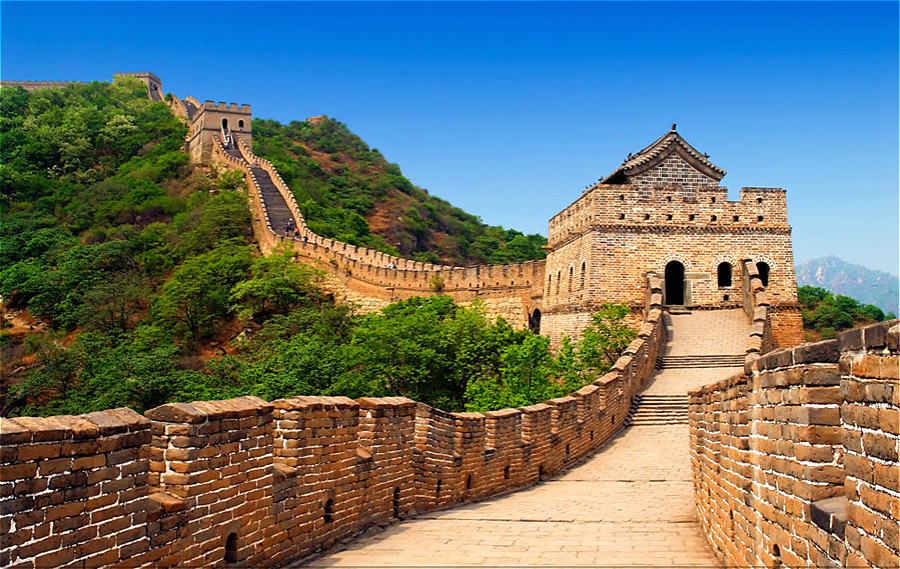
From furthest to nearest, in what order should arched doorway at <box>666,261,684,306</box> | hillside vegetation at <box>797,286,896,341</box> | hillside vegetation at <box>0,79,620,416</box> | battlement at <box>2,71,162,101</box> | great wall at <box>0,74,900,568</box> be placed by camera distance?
battlement at <box>2,71,162,101</box>, hillside vegetation at <box>797,286,896,341</box>, arched doorway at <box>666,261,684,306</box>, hillside vegetation at <box>0,79,620,416</box>, great wall at <box>0,74,900,568</box>

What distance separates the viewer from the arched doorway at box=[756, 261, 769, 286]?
23.7m

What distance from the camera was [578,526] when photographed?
933 centimetres

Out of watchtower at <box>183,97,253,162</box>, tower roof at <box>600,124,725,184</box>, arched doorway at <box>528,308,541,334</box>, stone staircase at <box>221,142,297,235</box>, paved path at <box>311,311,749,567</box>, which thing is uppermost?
watchtower at <box>183,97,253,162</box>

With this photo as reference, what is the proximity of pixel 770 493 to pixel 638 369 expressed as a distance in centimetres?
1363

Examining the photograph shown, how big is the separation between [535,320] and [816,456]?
25.9 metres

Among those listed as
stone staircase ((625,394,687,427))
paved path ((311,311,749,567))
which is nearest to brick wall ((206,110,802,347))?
stone staircase ((625,394,687,427))

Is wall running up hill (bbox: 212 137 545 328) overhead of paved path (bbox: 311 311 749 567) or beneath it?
overhead

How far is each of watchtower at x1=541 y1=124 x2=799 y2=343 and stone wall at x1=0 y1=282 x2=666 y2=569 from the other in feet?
40.5

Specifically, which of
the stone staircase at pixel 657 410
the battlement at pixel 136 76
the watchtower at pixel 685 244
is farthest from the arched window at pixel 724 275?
the battlement at pixel 136 76

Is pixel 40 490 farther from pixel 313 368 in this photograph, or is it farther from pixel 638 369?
pixel 313 368

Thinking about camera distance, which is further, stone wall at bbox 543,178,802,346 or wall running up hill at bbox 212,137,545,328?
wall running up hill at bbox 212,137,545,328

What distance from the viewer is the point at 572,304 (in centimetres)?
2466

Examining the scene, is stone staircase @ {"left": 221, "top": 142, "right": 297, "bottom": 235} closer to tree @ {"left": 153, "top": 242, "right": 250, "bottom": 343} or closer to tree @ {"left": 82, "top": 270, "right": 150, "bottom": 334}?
tree @ {"left": 153, "top": 242, "right": 250, "bottom": 343}

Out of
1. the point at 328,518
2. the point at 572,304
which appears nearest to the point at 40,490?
the point at 328,518
